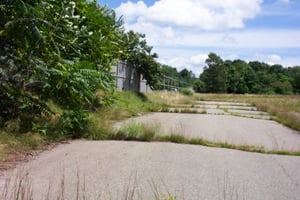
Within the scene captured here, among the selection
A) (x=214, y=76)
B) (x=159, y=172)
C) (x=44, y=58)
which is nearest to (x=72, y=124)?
(x=44, y=58)

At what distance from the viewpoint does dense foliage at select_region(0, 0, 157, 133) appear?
29.6 feet

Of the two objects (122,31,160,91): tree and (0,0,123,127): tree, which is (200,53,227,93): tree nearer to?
(122,31,160,91): tree

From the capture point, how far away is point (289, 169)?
9.32m

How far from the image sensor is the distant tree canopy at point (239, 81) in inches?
3827

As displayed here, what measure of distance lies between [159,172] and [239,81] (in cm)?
10122

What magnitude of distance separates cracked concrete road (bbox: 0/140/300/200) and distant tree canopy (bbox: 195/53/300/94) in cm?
8131

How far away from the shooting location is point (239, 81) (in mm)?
106812

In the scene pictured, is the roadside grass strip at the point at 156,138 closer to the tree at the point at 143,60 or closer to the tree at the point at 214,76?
the tree at the point at 143,60

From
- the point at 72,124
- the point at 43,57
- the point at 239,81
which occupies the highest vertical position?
the point at 239,81

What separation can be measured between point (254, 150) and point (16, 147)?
6.13m

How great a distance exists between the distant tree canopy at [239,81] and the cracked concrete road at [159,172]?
267 feet

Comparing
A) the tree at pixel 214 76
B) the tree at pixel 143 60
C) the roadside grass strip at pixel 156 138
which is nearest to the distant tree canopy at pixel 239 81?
the tree at pixel 214 76

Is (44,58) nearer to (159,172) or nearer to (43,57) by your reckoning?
(43,57)

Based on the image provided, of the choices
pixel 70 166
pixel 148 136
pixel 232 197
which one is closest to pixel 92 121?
→ pixel 148 136
